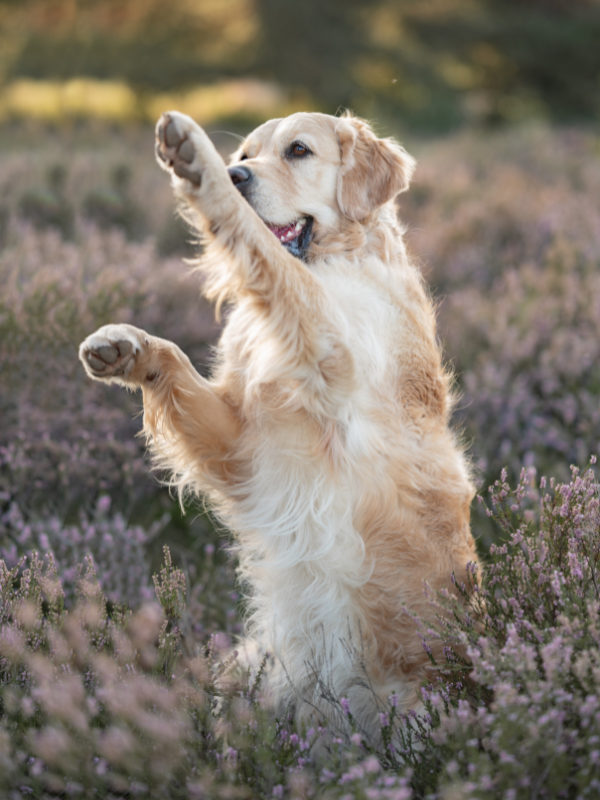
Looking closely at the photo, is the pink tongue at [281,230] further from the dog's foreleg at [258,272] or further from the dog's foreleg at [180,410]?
the dog's foreleg at [180,410]

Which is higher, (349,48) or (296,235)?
(296,235)

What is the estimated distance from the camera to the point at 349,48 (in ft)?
54.3

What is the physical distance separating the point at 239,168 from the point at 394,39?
1728 cm

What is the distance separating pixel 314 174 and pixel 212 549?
1698 millimetres

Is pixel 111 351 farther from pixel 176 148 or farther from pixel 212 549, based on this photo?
pixel 212 549

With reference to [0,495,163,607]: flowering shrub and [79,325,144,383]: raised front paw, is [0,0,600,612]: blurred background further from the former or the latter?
[79,325,144,383]: raised front paw

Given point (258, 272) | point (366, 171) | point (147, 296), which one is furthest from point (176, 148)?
point (147, 296)

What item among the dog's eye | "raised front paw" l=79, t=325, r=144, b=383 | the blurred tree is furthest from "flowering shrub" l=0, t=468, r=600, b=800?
the blurred tree

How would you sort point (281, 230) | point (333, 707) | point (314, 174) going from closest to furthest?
point (333, 707) → point (281, 230) → point (314, 174)

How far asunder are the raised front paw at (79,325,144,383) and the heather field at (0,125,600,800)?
68 cm

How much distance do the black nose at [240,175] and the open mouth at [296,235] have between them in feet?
0.60

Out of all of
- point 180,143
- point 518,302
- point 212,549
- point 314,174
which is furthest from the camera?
point 518,302

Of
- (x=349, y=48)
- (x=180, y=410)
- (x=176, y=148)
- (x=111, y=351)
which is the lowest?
(x=349, y=48)

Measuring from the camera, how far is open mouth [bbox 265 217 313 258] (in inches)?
97.1
